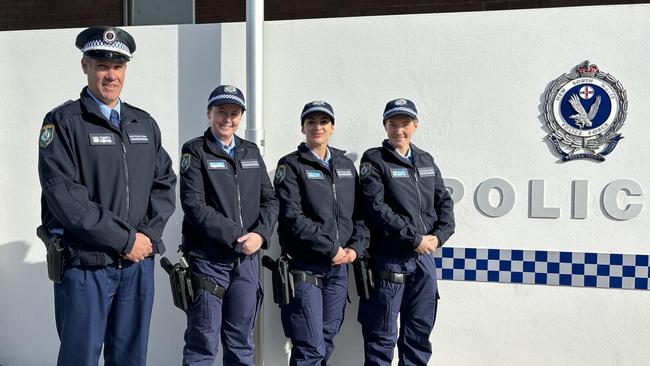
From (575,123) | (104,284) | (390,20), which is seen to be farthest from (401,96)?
(104,284)

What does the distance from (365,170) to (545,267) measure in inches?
48.3

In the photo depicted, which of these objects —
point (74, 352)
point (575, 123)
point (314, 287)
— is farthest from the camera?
point (575, 123)

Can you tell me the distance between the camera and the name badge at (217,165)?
3463 mm

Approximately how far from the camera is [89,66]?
2945 millimetres

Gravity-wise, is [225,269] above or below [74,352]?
above

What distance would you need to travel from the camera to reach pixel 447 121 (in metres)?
4.09

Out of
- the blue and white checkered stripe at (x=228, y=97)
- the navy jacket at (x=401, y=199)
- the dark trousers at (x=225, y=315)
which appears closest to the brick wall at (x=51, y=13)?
the blue and white checkered stripe at (x=228, y=97)

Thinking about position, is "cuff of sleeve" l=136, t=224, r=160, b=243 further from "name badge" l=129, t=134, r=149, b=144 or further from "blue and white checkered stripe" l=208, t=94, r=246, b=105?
"blue and white checkered stripe" l=208, t=94, r=246, b=105

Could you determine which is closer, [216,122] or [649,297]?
[216,122]

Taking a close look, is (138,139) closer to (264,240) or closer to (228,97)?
(228,97)

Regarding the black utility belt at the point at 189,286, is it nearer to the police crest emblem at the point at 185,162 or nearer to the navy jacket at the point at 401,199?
the police crest emblem at the point at 185,162

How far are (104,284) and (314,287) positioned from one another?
1243mm

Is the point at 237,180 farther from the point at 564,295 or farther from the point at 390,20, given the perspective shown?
the point at 564,295

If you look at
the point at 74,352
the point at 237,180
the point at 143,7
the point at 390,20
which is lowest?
the point at 74,352
